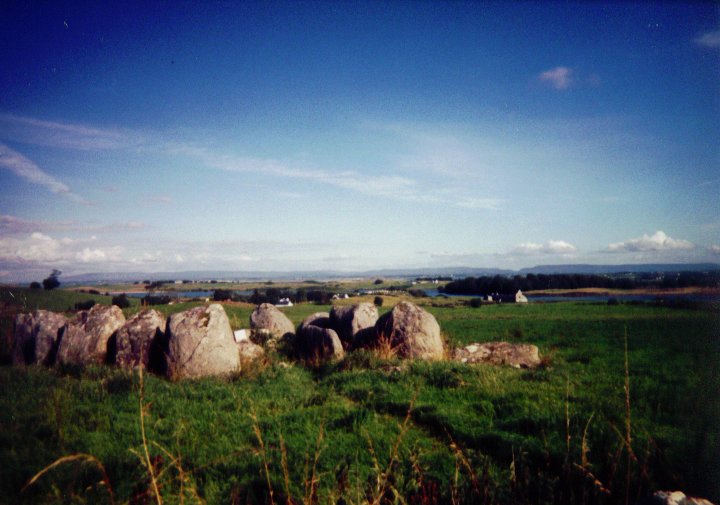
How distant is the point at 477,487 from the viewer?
4.11 meters

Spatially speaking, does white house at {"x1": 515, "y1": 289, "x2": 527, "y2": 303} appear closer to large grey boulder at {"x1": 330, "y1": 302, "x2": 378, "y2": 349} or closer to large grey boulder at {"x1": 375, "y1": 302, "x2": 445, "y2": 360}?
large grey boulder at {"x1": 330, "y1": 302, "x2": 378, "y2": 349}

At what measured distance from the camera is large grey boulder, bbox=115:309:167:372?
1028 cm

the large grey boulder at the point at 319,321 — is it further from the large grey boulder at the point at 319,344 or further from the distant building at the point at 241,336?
the distant building at the point at 241,336

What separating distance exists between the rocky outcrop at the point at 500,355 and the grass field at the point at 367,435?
2257mm

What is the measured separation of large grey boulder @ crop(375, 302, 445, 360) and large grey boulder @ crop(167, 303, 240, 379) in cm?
474

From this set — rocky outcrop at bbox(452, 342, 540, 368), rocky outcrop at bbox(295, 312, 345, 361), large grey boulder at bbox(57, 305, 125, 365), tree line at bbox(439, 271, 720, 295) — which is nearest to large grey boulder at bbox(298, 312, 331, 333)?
rocky outcrop at bbox(295, 312, 345, 361)

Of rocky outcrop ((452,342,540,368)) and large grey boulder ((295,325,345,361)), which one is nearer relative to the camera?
large grey boulder ((295,325,345,361))

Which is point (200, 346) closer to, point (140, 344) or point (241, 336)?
point (140, 344)

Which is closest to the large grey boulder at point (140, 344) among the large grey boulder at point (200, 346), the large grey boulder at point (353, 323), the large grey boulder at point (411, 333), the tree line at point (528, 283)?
the large grey boulder at point (200, 346)

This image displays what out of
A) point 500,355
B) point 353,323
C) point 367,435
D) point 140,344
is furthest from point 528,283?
point 367,435

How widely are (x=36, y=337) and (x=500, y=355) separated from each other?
48.9 feet

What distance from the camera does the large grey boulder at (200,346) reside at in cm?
972

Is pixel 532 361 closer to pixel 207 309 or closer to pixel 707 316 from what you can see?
pixel 707 316

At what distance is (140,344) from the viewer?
10.4m
